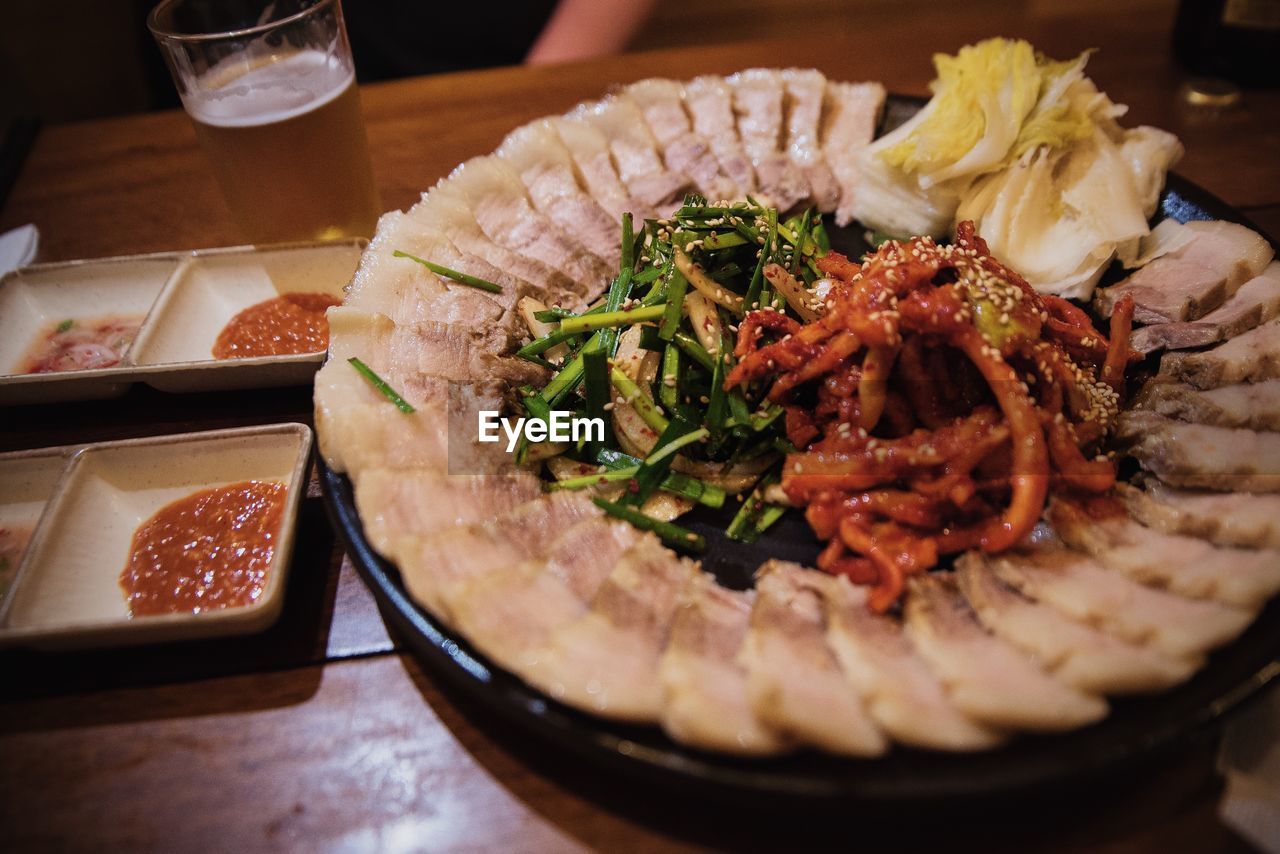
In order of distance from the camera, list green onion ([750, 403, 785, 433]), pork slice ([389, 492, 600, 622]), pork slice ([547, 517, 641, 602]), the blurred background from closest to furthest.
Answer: pork slice ([389, 492, 600, 622]) → pork slice ([547, 517, 641, 602]) → green onion ([750, 403, 785, 433]) → the blurred background

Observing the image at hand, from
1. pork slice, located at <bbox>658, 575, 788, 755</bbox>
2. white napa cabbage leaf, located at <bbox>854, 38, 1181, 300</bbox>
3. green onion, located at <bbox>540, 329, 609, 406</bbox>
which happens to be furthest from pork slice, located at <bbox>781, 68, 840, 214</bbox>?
pork slice, located at <bbox>658, 575, 788, 755</bbox>

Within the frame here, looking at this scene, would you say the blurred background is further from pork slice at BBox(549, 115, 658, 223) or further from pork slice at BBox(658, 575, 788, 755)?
pork slice at BBox(658, 575, 788, 755)

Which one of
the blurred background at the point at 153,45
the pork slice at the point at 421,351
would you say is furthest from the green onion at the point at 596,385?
the blurred background at the point at 153,45

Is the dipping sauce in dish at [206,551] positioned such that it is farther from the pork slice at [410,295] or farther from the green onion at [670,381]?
the green onion at [670,381]

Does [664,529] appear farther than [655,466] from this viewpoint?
No

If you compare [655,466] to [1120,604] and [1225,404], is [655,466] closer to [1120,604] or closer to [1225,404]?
[1120,604]

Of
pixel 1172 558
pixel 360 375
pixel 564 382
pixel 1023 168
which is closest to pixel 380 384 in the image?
pixel 360 375
